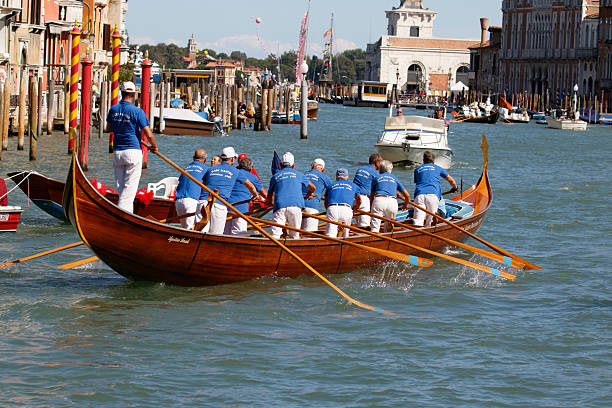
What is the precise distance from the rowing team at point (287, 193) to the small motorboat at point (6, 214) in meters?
3.11

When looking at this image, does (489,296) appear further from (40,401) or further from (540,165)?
(540,165)

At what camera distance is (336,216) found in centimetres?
1302

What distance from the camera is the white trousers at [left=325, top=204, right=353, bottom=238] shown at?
12953 mm

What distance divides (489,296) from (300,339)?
10.1ft

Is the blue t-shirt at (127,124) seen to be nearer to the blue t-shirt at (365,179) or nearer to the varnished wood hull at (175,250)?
the varnished wood hull at (175,250)

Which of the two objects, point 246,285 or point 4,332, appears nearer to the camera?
point 4,332

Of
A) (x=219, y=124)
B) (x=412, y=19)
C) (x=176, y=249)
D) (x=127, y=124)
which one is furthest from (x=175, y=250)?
(x=412, y=19)

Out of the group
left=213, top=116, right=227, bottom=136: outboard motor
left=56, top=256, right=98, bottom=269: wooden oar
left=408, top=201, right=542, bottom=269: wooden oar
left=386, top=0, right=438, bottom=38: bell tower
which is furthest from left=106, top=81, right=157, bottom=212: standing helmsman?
left=386, top=0, right=438, bottom=38: bell tower

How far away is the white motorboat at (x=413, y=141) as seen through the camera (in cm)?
2819

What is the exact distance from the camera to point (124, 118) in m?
11.3

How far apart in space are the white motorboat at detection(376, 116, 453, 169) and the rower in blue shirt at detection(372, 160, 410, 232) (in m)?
14.3

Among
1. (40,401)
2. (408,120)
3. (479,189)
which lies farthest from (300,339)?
(408,120)

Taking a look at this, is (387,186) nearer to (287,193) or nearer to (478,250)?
(478,250)

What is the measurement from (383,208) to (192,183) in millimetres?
2728
